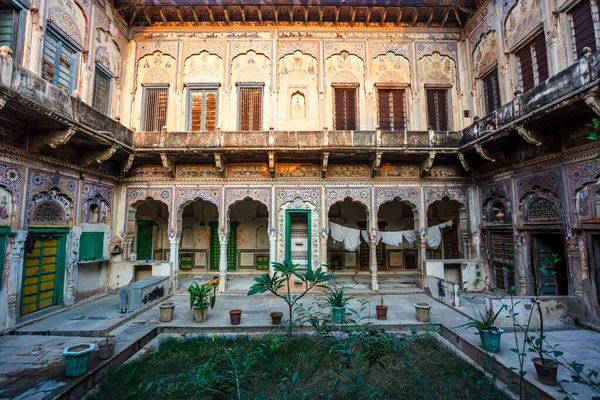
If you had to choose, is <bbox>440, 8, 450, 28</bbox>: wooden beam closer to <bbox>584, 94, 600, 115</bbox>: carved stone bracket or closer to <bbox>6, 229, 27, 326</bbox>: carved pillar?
<bbox>584, 94, 600, 115</bbox>: carved stone bracket

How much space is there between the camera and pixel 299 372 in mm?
5172

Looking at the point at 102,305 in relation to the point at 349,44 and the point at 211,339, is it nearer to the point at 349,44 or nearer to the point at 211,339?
the point at 211,339

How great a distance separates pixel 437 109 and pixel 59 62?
13327mm

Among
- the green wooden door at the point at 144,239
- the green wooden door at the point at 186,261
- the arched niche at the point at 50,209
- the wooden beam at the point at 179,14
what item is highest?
the wooden beam at the point at 179,14

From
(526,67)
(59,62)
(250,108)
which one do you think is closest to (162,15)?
(59,62)

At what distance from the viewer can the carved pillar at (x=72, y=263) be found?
9289 millimetres

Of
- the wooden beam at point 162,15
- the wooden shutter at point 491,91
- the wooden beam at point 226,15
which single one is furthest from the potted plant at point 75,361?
the wooden shutter at point 491,91

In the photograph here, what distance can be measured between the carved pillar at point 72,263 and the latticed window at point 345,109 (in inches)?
386

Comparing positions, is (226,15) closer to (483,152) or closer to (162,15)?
(162,15)

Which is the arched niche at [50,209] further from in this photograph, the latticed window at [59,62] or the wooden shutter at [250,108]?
the wooden shutter at [250,108]

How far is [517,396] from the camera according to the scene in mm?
4738

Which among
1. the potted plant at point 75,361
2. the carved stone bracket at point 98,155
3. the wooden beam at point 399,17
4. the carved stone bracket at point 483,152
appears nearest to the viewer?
the potted plant at point 75,361

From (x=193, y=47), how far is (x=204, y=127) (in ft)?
11.1

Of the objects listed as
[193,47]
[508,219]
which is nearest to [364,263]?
[508,219]
